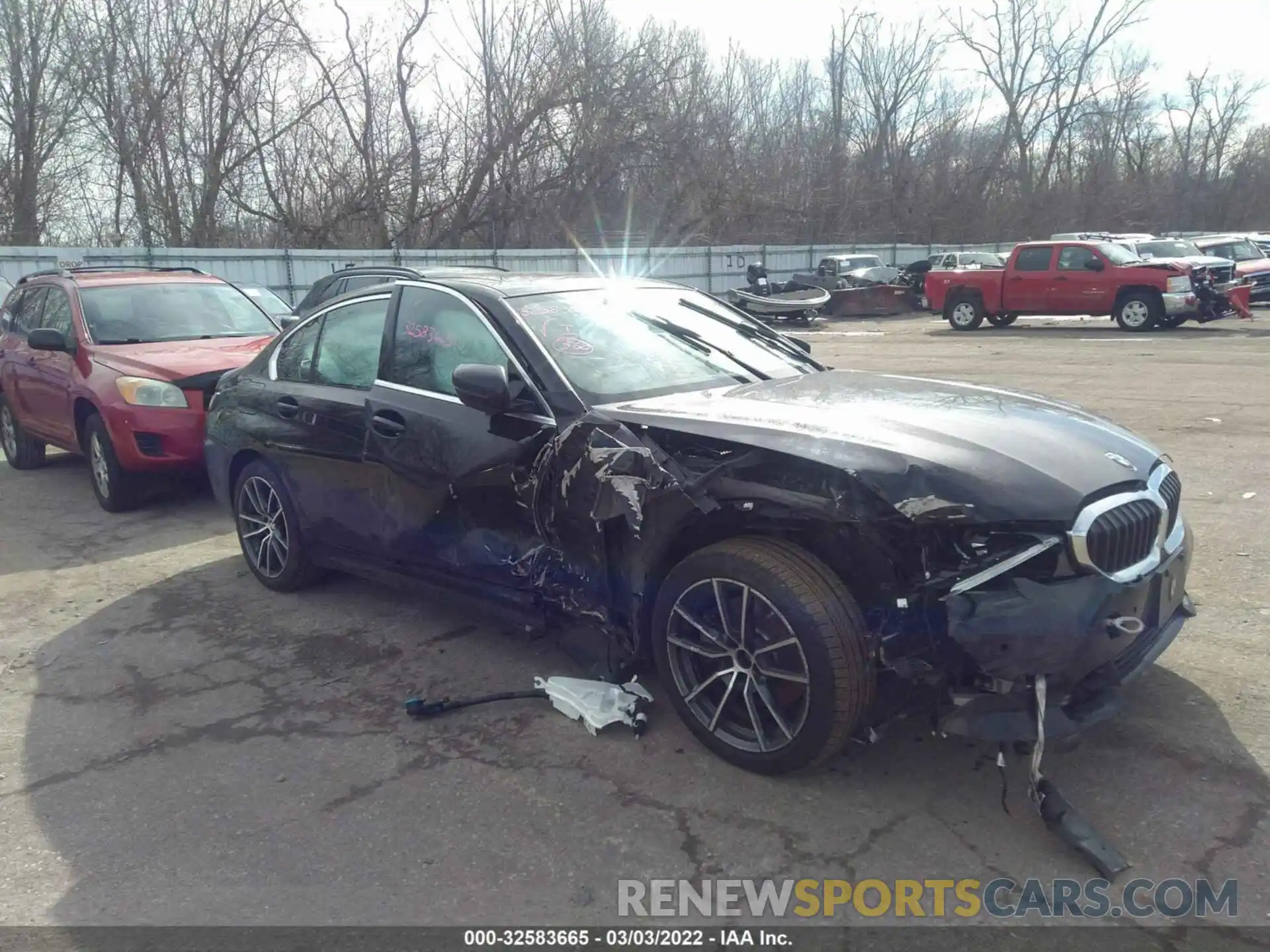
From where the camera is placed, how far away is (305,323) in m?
5.36

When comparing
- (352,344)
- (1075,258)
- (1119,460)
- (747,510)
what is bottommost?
(747,510)

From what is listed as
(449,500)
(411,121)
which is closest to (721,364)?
(449,500)

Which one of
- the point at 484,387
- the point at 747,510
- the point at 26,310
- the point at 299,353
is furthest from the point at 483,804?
the point at 26,310

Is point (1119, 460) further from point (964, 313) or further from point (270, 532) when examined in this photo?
point (964, 313)

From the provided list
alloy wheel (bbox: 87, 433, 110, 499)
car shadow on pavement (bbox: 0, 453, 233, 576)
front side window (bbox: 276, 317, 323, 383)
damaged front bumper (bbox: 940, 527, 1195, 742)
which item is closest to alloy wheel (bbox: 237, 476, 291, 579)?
front side window (bbox: 276, 317, 323, 383)

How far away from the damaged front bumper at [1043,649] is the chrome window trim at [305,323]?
126 inches

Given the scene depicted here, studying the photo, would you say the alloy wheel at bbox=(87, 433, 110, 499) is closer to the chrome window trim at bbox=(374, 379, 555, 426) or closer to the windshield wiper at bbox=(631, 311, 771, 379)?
the chrome window trim at bbox=(374, 379, 555, 426)

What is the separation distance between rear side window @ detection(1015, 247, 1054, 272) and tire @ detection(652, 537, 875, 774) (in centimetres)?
1935

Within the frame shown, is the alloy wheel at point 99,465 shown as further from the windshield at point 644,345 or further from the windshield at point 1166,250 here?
the windshield at point 1166,250

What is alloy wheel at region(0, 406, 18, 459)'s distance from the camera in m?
9.01

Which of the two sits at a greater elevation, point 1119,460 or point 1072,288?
point 1072,288

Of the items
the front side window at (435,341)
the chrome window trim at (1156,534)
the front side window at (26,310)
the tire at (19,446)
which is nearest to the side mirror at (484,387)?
the front side window at (435,341)

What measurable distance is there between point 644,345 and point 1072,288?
59.5ft

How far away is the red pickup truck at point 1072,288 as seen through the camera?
18.5 m
